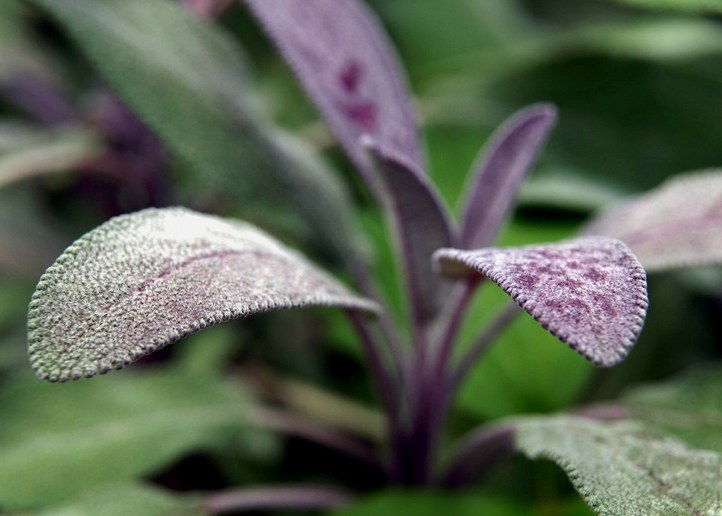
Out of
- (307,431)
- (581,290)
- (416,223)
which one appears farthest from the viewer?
(307,431)

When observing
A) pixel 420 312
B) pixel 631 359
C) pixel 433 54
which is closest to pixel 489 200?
pixel 420 312


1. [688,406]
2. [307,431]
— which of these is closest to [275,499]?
[307,431]

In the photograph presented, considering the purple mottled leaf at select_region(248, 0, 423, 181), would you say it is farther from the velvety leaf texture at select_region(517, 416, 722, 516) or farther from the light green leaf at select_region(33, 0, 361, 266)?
the velvety leaf texture at select_region(517, 416, 722, 516)

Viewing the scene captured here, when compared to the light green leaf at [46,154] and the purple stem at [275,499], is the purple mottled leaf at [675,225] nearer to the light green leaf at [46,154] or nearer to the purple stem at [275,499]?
the purple stem at [275,499]

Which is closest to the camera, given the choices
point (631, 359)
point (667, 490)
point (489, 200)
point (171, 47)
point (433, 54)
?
point (667, 490)

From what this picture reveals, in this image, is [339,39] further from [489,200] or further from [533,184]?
[533,184]

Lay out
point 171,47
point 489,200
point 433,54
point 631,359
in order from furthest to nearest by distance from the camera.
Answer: point 433,54 < point 631,359 < point 171,47 < point 489,200

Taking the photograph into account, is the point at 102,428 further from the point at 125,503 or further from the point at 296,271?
the point at 296,271
